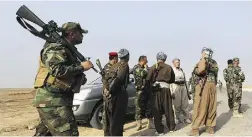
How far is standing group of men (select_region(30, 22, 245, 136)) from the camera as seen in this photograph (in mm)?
4375

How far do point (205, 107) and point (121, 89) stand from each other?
2.02 m

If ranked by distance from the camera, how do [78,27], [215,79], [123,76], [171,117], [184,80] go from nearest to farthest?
[78,27], [123,76], [215,79], [171,117], [184,80]

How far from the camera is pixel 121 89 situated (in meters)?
6.84

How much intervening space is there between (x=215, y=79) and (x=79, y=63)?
4.01 meters

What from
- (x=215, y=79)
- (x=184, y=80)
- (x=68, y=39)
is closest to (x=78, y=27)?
(x=68, y=39)

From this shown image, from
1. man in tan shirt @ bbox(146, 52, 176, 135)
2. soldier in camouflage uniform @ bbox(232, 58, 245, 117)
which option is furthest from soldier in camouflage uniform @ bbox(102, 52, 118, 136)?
soldier in camouflage uniform @ bbox(232, 58, 245, 117)

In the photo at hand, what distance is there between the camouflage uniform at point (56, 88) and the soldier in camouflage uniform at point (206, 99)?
3843mm

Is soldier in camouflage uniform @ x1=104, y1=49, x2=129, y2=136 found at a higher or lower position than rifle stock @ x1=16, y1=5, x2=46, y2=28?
lower

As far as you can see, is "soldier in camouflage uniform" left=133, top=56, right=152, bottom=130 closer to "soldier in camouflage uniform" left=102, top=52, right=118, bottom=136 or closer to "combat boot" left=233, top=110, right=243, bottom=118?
"soldier in camouflage uniform" left=102, top=52, right=118, bottom=136

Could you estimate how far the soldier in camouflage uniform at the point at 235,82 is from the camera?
10.8 m

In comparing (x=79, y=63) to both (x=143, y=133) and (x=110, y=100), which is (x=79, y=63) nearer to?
(x=110, y=100)

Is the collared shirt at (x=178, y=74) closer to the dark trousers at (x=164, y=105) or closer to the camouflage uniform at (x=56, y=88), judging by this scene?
the dark trousers at (x=164, y=105)

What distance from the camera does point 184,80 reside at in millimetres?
9773

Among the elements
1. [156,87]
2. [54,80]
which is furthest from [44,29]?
[156,87]
